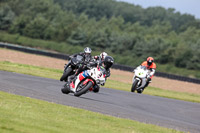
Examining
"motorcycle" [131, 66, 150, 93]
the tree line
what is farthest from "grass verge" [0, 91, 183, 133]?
the tree line

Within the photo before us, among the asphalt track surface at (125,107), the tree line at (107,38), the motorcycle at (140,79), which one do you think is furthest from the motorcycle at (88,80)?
the tree line at (107,38)

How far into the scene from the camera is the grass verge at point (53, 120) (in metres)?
7.42

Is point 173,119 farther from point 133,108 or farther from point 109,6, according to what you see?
point 109,6

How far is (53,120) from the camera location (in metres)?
8.37

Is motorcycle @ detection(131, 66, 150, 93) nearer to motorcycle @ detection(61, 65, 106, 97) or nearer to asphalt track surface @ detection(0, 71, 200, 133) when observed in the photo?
asphalt track surface @ detection(0, 71, 200, 133)

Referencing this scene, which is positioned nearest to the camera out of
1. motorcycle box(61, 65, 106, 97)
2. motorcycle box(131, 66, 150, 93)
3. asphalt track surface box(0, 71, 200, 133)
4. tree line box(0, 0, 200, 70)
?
asphalt track surface box(0, 71, 200, 133)

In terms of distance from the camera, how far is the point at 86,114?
9.88m

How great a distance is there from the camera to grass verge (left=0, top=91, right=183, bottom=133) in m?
7.42

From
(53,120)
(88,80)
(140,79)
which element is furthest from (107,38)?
(53,120)

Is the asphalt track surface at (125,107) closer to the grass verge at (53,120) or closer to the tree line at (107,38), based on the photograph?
the grass verge at (53,120)

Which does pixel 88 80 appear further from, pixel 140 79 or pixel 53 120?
pixel 140 79

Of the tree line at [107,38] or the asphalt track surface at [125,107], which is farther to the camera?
the tree line at [107,38]

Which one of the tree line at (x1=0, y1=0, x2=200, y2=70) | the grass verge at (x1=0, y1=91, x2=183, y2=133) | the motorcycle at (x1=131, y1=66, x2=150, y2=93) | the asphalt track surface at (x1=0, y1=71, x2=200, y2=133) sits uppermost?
the tree line at (x1=0, y1=0, x2=200, y2=70)

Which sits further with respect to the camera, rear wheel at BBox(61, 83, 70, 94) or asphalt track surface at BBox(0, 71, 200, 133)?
rear wheel at BBox(61, 83, 70, 94)
